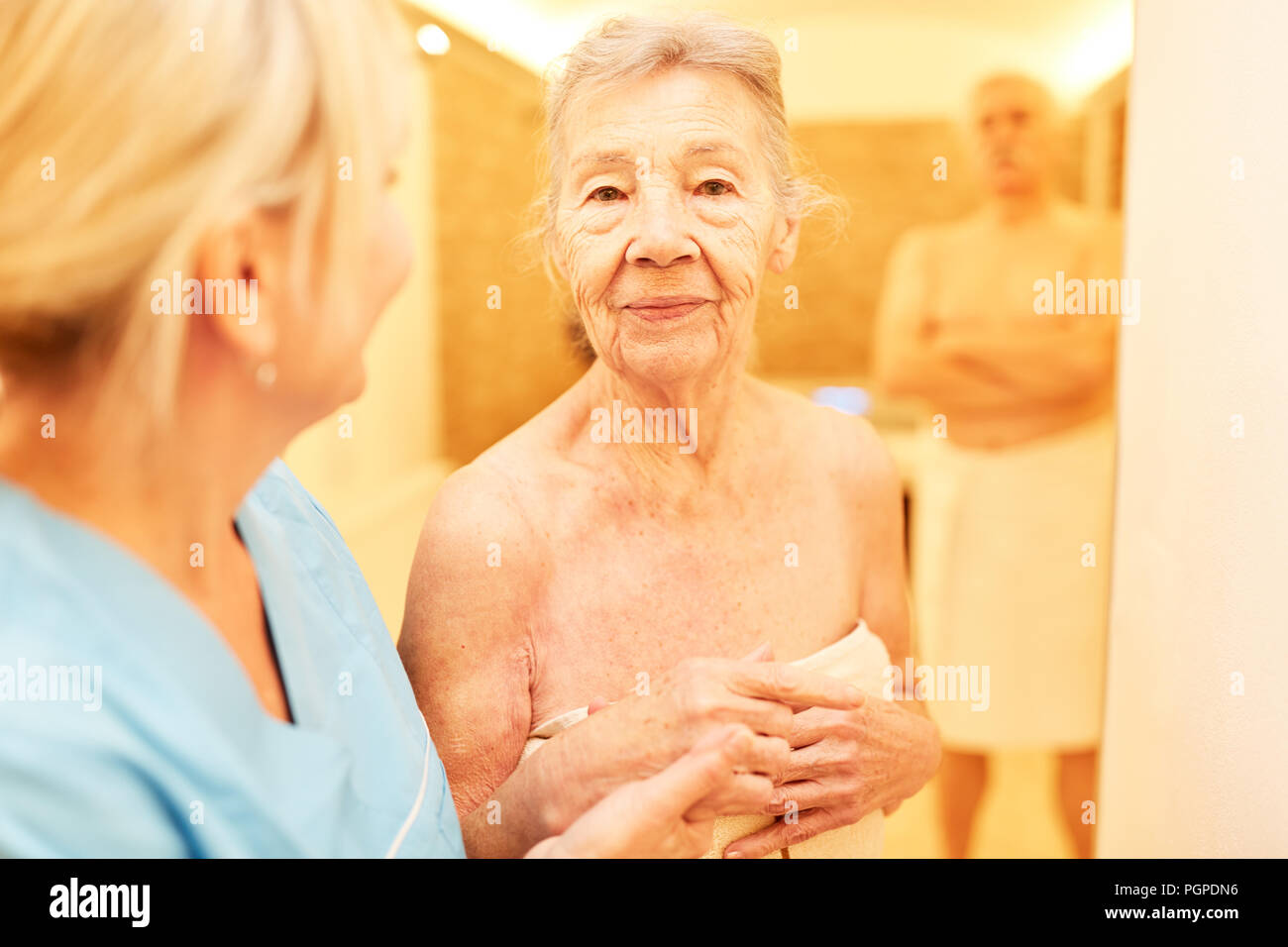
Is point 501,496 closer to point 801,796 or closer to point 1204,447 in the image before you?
point 801,796

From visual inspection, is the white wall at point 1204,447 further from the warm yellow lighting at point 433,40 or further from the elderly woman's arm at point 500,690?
the warm yellow lighting at point 433,40

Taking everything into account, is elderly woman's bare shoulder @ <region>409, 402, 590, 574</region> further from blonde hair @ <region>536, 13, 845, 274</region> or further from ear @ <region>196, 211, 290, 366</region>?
ear @ <region>196, 211, 290, 366</region>

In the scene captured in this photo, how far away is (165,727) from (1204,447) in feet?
3.58

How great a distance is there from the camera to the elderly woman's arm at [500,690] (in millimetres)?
912

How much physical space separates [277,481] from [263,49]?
0.41m

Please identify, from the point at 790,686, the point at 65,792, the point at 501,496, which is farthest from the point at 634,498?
the point at 65,792

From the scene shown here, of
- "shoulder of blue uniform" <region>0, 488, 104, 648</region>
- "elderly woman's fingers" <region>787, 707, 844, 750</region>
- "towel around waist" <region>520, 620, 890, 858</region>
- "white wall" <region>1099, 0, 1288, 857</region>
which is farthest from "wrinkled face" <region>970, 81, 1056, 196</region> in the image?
"shoulder of blue uniform" <region>0, 488, 104, 648</region>

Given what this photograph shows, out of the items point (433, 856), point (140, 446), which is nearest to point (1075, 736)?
point (433, 856)

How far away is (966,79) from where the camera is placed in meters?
1.31

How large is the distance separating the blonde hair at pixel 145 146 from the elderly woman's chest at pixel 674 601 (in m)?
0.47

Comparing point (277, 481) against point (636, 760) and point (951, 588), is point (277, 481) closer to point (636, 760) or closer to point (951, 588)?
point (636, 760)

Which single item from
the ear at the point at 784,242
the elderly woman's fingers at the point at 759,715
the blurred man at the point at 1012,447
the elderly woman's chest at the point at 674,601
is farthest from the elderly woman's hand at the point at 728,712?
the blurred man at the point at 1012,447

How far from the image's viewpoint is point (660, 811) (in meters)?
0.83

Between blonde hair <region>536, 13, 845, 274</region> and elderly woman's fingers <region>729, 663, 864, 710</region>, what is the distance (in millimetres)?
473
